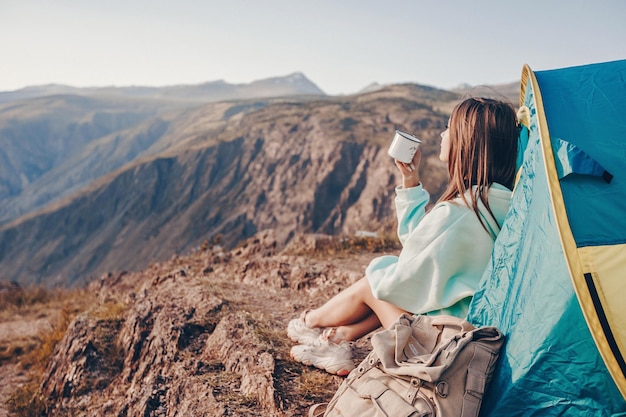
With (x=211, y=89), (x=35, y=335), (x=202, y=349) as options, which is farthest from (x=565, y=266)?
(x=211, y=89)

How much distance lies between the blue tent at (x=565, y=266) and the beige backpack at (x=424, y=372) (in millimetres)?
113

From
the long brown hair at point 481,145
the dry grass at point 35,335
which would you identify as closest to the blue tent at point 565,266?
the long brown hair at point 481,145

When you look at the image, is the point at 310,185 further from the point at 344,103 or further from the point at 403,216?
the point at 403,216

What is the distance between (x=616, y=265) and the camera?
1759 mm

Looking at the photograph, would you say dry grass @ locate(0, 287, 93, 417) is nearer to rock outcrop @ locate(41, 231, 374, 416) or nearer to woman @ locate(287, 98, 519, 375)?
rock outcrop @ locate(41, 231, 374, 416)

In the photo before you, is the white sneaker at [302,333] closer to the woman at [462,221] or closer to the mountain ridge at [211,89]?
the woman at [462,221]

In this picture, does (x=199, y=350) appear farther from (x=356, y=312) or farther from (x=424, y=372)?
(x=424, y=372)

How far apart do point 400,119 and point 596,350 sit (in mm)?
30793

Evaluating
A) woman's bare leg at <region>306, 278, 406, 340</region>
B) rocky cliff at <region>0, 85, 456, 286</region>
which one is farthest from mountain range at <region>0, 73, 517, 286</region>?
woman's bare leg at <region>306, 278, 406, 340</region>

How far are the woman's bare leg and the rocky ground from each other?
0.35m

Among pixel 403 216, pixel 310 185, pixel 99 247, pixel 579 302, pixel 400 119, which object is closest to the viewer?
pixel 579 302

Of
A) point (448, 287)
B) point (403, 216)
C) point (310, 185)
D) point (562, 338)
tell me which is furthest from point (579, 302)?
point (310, 185)

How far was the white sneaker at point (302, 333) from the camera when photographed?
10.6ft

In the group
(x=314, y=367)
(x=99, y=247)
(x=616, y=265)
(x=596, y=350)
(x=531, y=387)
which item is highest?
(x=616, y=265)
